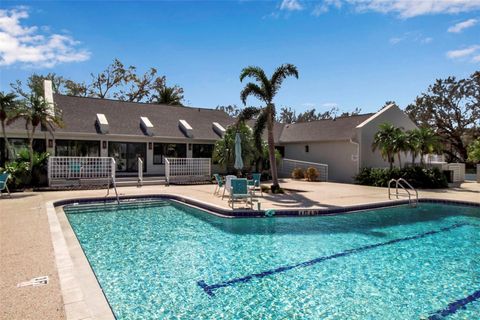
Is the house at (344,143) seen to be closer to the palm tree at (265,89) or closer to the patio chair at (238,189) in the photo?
the palm tree at (265,89)

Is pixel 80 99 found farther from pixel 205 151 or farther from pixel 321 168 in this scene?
pixel 321 168

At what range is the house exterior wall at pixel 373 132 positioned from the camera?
20.7m

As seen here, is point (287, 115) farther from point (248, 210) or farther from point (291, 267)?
point (291, 267)

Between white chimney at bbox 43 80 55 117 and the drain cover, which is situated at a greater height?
white chimney at bbox 43 80 55 117

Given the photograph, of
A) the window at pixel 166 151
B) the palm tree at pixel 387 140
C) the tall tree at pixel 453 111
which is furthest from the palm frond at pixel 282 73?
the tall tree at pixel 453 111

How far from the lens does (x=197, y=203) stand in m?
12.0

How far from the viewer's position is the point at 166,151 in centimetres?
2142

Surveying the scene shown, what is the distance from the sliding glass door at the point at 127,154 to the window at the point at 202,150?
3420 millimetres

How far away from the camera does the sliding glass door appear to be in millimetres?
19862

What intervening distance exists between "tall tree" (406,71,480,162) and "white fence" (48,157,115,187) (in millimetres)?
33262

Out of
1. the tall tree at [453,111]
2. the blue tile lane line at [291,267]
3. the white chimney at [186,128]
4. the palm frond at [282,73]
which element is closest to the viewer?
the blue tile lane line at [291,267]

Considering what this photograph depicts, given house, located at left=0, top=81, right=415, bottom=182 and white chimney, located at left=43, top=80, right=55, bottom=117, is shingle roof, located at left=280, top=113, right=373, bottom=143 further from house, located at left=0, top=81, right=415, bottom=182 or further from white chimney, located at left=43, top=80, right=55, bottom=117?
white chimney, located at left=43, top=80, right=55, bottom=117

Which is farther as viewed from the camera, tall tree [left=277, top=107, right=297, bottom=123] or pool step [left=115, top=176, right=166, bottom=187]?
tall tree [left=277, top=107, right=297, bottom=123]

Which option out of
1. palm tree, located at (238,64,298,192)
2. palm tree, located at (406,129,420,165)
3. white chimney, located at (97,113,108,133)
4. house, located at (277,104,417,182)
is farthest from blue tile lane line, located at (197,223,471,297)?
white chimney, located at (97,113,108,133)
